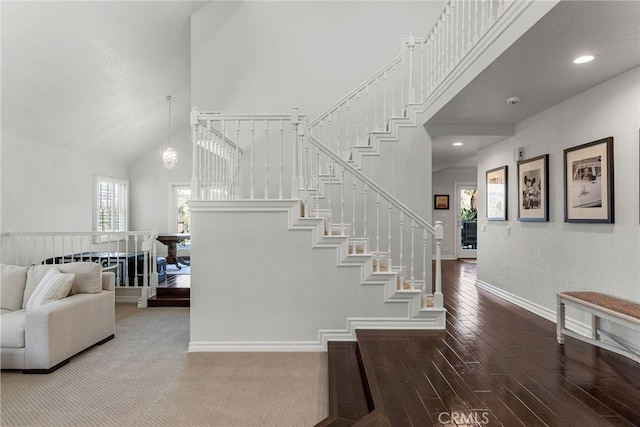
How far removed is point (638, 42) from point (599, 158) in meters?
1.08

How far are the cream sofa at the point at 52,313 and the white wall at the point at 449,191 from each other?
7.82 meters

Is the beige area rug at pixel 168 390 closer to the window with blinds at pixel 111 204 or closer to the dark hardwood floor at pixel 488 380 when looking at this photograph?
the dark hardwood floor at pixel 488 380

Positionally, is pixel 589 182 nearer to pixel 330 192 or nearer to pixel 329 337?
pixel 330 192

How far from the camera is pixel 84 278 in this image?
3586mm

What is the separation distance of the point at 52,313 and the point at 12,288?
946 millimetres

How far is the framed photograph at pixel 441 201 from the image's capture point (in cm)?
895

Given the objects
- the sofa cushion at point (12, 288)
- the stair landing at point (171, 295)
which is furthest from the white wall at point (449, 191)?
the sofa cushion at point (12, 288)

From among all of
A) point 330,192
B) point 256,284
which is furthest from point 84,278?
point 330,192

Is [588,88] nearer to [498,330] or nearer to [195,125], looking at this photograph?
[498,330]

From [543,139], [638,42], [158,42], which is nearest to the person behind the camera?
[638,42]

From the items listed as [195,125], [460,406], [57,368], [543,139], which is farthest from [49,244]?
[543,139]

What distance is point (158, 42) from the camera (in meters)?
4.90

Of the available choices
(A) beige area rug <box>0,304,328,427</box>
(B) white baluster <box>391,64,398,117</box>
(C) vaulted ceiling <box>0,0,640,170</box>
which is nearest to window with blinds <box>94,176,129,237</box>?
(C) vaulted ceiling <box>0,0,640,170</box>

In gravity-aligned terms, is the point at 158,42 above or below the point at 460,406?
above
